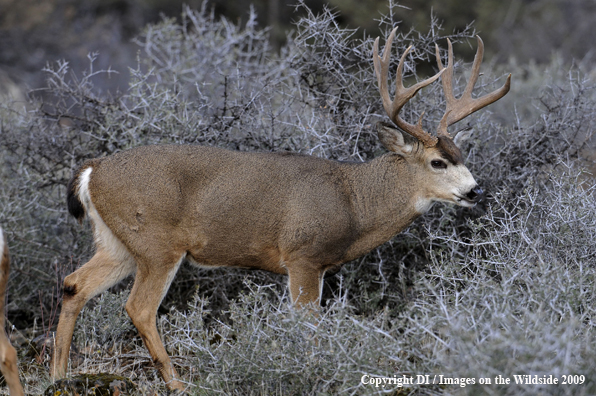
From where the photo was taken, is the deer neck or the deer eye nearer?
the deer eye

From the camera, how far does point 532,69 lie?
10352 mm

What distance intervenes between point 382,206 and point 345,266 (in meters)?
1.02

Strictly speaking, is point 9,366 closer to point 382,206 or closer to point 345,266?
point 382,206

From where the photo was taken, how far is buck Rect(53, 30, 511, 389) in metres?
4.60

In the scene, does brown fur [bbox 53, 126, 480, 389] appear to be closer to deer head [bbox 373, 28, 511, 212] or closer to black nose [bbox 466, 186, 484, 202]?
deer head [bbox 373, 28, 511, 212]

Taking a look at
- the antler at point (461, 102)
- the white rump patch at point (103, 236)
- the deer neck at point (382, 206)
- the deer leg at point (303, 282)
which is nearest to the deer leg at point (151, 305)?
the white rump patch at point (103, 236)

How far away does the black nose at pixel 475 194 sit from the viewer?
185 inches

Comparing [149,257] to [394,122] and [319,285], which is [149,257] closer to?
[319,285]

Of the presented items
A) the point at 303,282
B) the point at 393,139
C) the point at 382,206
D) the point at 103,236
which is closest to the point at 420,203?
the point at 382,206

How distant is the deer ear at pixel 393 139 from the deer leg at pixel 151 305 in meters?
1.87

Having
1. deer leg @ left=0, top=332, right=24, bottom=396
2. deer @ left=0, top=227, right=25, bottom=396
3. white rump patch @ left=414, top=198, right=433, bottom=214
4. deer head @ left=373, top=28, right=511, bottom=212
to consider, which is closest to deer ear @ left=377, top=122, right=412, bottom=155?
deer head @ left=373, top=28, right=511, bottom=212

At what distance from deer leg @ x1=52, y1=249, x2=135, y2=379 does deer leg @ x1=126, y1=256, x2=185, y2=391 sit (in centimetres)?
31

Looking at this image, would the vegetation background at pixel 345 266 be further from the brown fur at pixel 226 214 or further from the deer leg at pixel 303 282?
the brown fur at pixel 226 214

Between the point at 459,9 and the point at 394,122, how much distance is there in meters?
11.3
